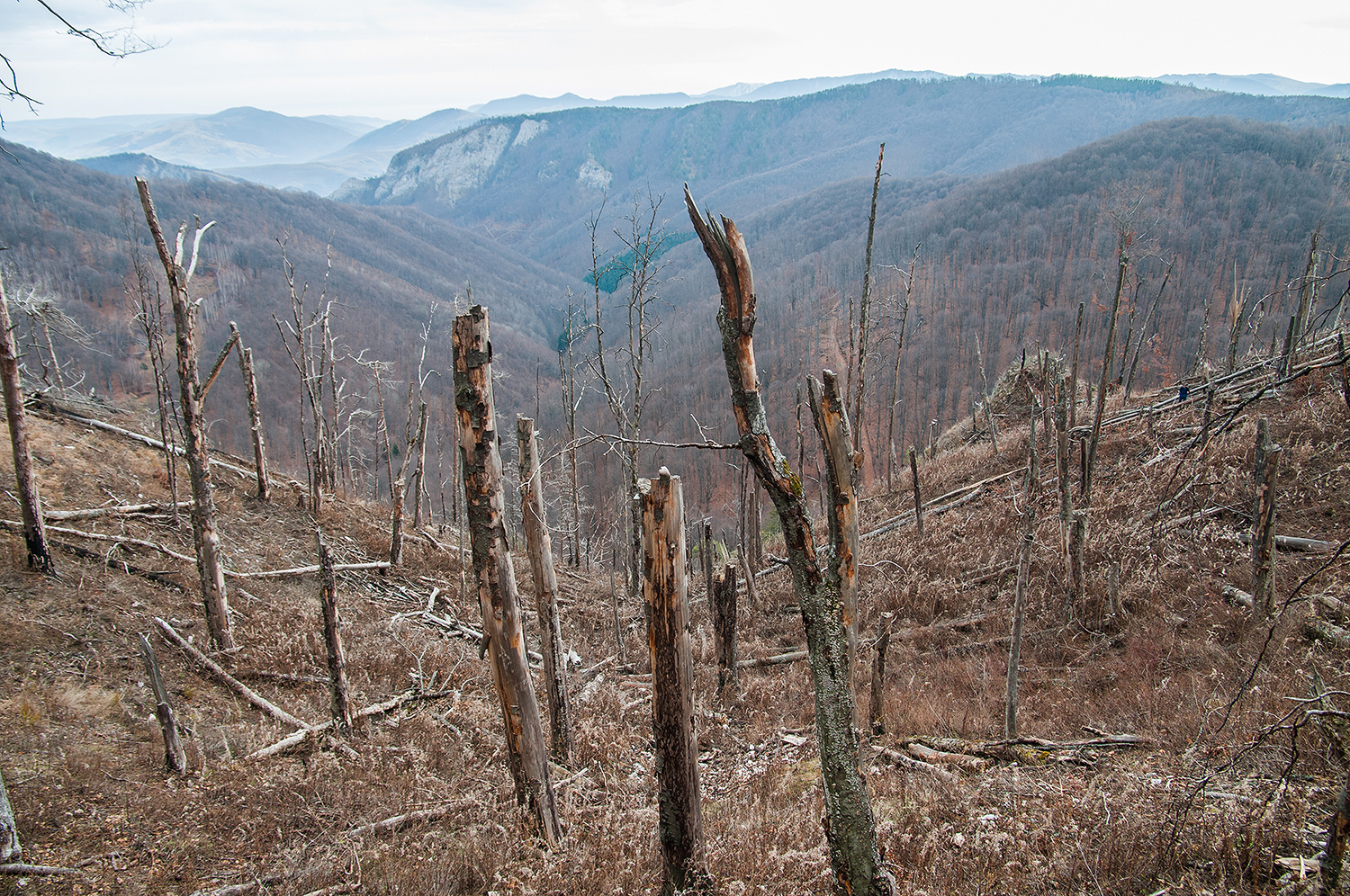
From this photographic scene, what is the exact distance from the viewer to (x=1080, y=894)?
4090 millimetres

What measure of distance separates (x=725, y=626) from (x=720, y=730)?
167 cm

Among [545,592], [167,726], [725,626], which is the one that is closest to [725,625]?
[725,626]

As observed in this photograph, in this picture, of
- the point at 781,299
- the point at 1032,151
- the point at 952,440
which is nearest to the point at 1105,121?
the point at 1032,151

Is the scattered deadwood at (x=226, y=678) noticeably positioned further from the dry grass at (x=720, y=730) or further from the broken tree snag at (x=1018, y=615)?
the broken tree snag at (x=1018, y=615)

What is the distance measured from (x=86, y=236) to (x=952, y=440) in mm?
123560

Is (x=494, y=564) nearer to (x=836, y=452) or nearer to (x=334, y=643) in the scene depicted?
(x=836, y=452)

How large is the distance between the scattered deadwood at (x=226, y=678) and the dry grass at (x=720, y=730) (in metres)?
0.16

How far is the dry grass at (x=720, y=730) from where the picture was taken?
464 cm

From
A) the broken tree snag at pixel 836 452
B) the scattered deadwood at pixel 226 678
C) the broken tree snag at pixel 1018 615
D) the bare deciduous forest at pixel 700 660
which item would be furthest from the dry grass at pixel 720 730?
the broken tree snag at pixel 836 452

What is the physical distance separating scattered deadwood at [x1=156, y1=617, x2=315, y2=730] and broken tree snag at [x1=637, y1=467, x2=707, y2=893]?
5.32m

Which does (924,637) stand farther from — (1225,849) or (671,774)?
(671,774)

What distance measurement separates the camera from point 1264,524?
7.67 meters

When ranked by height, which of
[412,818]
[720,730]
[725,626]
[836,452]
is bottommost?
[720,730]

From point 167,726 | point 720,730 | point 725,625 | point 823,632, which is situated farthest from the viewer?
point 725,625
